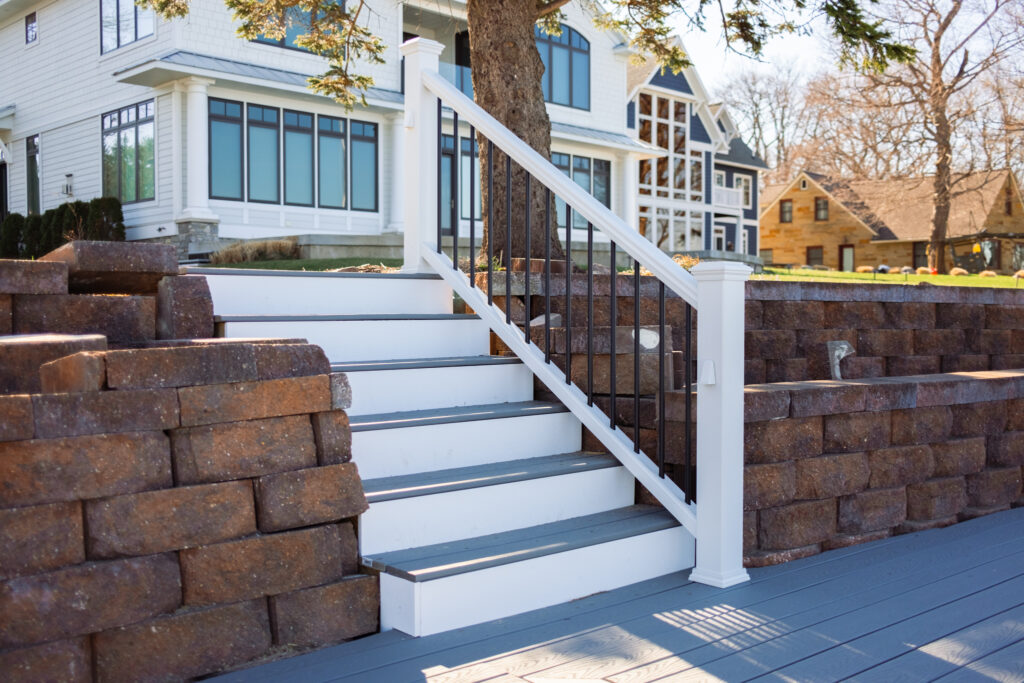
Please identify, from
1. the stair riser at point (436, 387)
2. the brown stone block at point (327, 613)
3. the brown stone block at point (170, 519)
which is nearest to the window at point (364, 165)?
the stair riser at point (436, 387)

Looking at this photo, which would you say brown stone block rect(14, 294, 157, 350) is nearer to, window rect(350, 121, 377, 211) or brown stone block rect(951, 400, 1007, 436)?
brown stone block rect(951, 400, 1007, 436)

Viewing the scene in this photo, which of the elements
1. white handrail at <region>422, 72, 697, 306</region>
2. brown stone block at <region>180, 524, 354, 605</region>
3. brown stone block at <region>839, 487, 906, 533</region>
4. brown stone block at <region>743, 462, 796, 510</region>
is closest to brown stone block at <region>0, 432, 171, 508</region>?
brown stone block at <region>180, 524, 354, 605</region>

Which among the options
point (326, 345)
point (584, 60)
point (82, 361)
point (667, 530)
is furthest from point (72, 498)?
point (584, 60)

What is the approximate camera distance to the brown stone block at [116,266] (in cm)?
285

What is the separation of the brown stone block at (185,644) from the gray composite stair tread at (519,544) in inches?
15.1

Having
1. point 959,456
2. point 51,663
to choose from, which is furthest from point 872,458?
point 51,663

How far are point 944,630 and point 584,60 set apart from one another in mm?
15927

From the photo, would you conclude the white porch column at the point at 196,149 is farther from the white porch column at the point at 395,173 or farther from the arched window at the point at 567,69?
the arched window at the point at 567,69

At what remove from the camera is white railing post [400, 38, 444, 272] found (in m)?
4.24

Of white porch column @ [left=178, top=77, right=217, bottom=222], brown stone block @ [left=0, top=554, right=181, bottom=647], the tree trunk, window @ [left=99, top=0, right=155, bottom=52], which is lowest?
brown stone block @ [left=0, top=554, right=181, bottom=647]

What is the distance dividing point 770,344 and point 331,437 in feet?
8.64

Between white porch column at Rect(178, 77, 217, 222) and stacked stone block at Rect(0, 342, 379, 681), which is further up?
white porch column at Rect(178, 77, 217, 222)

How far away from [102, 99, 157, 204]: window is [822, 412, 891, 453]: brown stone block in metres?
11.4

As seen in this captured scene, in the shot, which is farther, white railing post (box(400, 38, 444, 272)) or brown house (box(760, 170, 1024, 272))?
brown house (box(760, 170, 1024, 272))
